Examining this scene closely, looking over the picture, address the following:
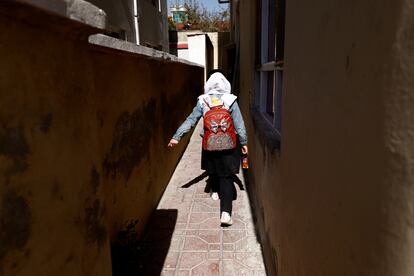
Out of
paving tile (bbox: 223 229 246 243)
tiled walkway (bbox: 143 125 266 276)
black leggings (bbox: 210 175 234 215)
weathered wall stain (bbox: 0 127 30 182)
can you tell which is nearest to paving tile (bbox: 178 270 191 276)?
tiled walkway (bbox: 143 125 266 276)

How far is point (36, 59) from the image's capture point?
108cm

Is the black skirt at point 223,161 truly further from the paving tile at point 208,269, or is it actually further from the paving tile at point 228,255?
the paving tile at point 208,269

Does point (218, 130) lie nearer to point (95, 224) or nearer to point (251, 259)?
point (251, 259)

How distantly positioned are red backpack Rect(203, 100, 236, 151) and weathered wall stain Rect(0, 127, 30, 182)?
9.37ft

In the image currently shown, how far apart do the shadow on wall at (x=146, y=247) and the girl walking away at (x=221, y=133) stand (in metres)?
0.69

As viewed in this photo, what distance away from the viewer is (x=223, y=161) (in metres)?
4.06

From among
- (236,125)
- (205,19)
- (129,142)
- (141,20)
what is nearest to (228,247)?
(236,125)

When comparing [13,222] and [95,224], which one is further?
[95,224]

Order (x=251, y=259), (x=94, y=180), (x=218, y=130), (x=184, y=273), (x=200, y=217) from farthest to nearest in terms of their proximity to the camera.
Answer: (x=200, y=217) < (x=218, y=130) < (x=251, y=259) < (x=184, y=273) < (x=94, y=180)

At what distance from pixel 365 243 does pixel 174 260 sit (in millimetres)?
2610

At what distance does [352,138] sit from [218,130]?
2.82m

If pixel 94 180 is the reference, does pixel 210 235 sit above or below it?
below

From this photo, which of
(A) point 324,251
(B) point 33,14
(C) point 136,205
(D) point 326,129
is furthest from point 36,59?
(C) point 136,205

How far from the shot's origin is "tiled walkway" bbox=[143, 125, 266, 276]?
10.4 ft
